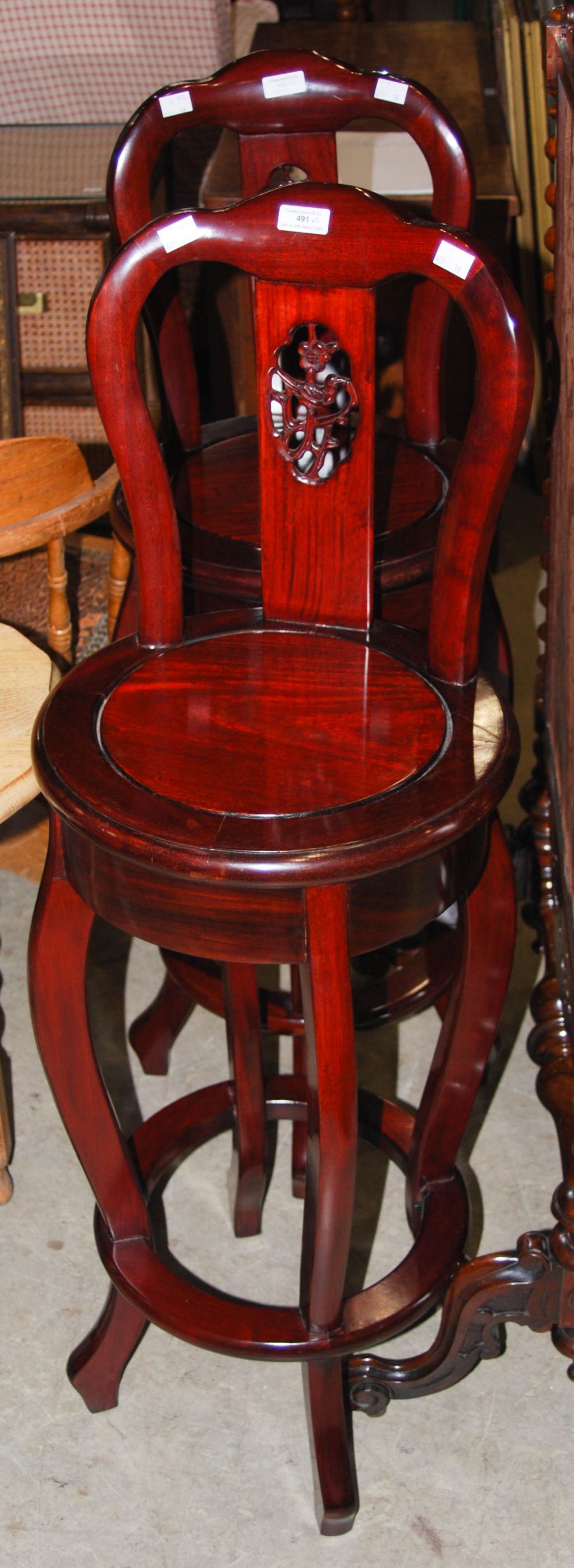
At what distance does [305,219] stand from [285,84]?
0.44 meters

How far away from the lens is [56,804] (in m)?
1.22

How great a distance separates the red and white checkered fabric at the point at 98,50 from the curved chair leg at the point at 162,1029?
2.41 m

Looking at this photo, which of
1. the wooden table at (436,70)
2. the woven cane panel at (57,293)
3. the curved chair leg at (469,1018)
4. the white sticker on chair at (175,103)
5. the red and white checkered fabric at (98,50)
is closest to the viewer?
the curved chair leg at (469,1018)

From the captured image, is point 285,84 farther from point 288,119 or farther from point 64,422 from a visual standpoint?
point 64,422

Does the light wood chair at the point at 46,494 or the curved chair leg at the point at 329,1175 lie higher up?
the light wood chair at the point at 46,494

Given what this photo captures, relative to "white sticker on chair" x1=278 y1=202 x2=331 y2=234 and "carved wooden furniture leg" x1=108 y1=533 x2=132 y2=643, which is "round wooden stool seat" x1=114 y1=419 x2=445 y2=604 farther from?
"white sticker on chair" x1=278 y1=202 x2=331 y2=234

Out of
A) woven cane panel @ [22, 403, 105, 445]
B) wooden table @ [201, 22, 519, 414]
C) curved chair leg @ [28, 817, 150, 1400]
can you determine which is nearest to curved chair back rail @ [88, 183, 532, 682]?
curved chair leg @ [28, 817, 150, 1400]

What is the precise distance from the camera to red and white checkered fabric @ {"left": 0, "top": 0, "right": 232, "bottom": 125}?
3.48 metres

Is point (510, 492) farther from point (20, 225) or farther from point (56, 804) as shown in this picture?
point (56, 804)

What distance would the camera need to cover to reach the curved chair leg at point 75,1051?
1.34 m

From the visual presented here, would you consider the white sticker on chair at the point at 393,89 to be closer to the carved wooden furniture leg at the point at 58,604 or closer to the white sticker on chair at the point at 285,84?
the white sticker on chair at the point at 285,84

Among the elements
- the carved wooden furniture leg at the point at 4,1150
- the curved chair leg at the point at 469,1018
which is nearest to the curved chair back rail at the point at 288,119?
the curved chair leg at the point at 469,1018

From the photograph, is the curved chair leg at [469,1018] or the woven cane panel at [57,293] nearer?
the curved chair leg at [469,1018]

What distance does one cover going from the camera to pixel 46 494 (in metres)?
1.87
